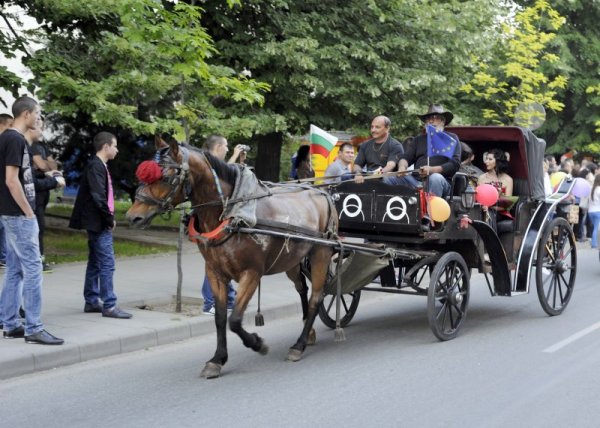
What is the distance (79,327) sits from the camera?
26.8 ft

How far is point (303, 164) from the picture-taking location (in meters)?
14.1

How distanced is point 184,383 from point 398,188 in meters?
3.06

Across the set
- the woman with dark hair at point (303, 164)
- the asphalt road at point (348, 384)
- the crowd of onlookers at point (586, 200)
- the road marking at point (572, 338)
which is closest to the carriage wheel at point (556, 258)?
the road marking at point (572, 338)

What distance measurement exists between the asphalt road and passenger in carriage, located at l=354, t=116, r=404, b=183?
73.4 inches

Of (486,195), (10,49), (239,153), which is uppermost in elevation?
(10,49)

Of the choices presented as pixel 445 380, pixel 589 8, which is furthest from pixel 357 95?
pixel 589 8

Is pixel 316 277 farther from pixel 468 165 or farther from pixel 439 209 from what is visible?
pixel 468 165

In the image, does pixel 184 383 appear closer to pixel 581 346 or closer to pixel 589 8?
pixel 581 346

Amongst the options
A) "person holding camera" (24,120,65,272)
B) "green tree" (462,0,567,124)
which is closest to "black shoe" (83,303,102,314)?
"person holding camera" (24,120,65,272)

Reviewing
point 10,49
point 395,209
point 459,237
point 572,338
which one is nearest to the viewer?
point 395,209

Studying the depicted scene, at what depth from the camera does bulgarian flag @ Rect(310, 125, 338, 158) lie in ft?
40.8

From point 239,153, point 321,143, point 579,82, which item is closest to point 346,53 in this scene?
point 321,143

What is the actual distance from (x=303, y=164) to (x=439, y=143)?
560 centimetres

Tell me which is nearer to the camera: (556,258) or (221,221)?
(221,221)
